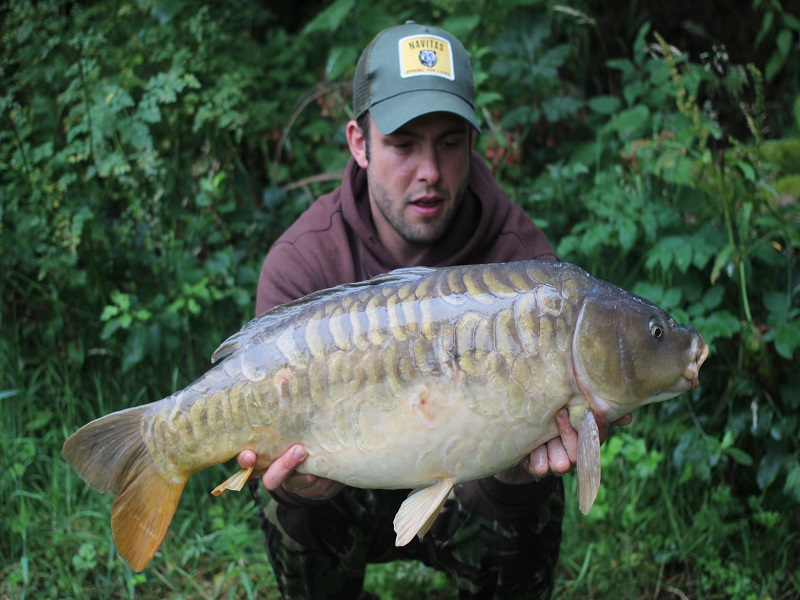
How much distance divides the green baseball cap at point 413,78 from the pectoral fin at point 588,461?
75 cm

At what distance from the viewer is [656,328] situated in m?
1.37

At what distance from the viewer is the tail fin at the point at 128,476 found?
1473mm

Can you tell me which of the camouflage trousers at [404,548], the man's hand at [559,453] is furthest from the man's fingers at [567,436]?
the camouflage trousers at [404,548]

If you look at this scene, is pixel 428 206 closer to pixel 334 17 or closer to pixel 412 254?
pixel 412 254

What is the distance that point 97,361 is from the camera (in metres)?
2.73

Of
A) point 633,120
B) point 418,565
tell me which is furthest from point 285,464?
point 633,120

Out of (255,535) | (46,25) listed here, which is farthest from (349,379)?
(46,25)

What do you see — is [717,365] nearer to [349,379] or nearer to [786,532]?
[786,532]

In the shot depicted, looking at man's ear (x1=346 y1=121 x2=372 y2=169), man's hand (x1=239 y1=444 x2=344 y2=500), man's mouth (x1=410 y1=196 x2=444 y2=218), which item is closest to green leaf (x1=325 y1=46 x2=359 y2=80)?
man's ear (x1=346 y1=121 x2=372 y2=169)

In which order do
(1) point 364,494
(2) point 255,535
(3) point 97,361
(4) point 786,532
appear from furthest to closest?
(3) point 97,361
(2) point 255,535
(4) point 786,532
(1) point 364,494

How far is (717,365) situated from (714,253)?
308mm

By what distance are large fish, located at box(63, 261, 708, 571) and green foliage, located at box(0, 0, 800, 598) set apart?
2.88 feet

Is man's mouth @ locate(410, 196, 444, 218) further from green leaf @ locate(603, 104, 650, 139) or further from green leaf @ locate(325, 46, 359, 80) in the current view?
green leaf @ locate(325, 46, 359, 80)

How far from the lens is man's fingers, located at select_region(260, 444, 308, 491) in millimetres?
1437
